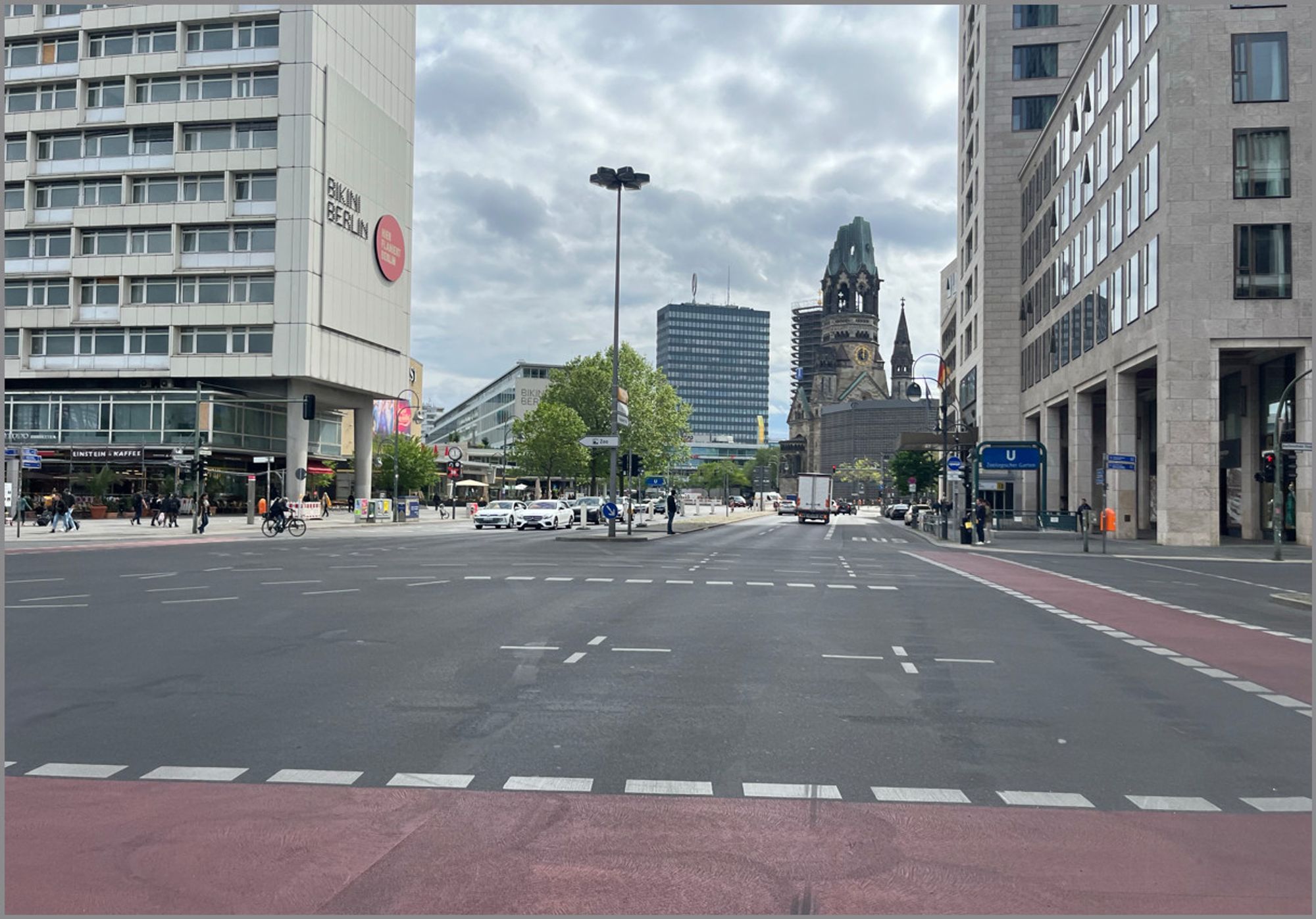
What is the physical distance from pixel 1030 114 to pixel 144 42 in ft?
173

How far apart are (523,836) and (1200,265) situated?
37.2m

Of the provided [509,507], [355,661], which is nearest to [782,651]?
[355,661]

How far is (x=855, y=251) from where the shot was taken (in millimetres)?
196500

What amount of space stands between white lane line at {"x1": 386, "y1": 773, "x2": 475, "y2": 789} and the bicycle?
3689cm

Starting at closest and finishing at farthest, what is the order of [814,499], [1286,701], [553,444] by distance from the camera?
[1286,701] < [814,499] < [553,444]

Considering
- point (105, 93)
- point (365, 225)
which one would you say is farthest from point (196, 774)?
point (105, 93)

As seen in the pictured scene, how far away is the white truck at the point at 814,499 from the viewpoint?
7219cm

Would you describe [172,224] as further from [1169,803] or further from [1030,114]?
[1169,803]

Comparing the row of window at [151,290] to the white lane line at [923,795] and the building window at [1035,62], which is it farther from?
the white lane line at [923,795]

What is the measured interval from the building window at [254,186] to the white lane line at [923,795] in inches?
2402

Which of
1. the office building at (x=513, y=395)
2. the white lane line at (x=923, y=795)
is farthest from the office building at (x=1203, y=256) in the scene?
the office building at (x=513, y=395)

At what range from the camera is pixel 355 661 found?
1026 cm

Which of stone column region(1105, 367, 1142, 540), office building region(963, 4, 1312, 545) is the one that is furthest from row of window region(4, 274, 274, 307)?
stone column region(1105, 367, 1142, 540)

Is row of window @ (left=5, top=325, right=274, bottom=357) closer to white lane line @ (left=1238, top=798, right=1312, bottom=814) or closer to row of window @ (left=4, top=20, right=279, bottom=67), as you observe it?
row of window @ (left=4, top=20, right=279, bottom=67)
